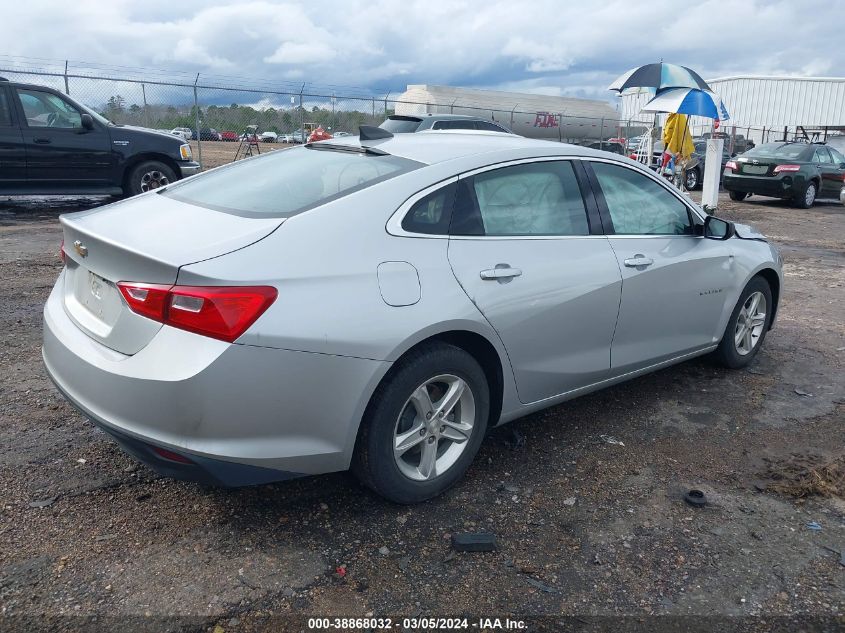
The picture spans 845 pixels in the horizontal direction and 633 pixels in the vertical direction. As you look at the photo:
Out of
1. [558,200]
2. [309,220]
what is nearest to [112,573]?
[309,220]

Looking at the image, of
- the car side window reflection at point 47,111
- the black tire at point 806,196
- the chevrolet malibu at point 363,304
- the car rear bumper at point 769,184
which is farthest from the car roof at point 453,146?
the black tire at point 806,196

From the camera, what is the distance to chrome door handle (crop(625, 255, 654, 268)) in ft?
12.8

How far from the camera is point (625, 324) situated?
3.89 m

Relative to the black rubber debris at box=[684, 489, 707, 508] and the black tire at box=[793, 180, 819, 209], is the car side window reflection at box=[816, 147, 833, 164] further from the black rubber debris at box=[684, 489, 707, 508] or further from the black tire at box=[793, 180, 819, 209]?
the black rubber debris at box=[684, 489, 707, 508]

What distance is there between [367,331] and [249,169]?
148 cm

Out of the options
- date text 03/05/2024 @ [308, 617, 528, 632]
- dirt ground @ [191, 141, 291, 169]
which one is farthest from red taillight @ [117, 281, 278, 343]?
dirt ground @ [191, 141, 291, 169]

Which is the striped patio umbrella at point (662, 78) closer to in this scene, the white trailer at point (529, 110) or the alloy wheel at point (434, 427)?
the alloy wheel at point (434, 427)

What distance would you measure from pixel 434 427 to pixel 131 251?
4.58ft

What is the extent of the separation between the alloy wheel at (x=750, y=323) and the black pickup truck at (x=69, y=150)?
30.1 feet

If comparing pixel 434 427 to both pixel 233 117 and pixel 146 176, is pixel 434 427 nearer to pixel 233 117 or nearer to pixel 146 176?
pixel 146 176

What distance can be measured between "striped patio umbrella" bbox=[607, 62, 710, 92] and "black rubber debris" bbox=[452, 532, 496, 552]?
1161 centimetres


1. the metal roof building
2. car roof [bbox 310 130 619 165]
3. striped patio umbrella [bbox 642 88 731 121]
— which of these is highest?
the metal roof building

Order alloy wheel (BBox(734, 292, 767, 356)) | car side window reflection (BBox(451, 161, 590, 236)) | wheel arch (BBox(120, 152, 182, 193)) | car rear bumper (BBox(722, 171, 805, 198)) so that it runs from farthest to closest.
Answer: car rear bumper (BBox(722, 171, 805, 198)) → wheel arch (BBox(120, 152, 182, 193)) → alloy wheel (BBox(734, 292, 767, 356)) → car side window reflection (BBox(451, 161, 590, 236))

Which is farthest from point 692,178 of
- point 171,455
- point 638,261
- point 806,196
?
point 171,455
